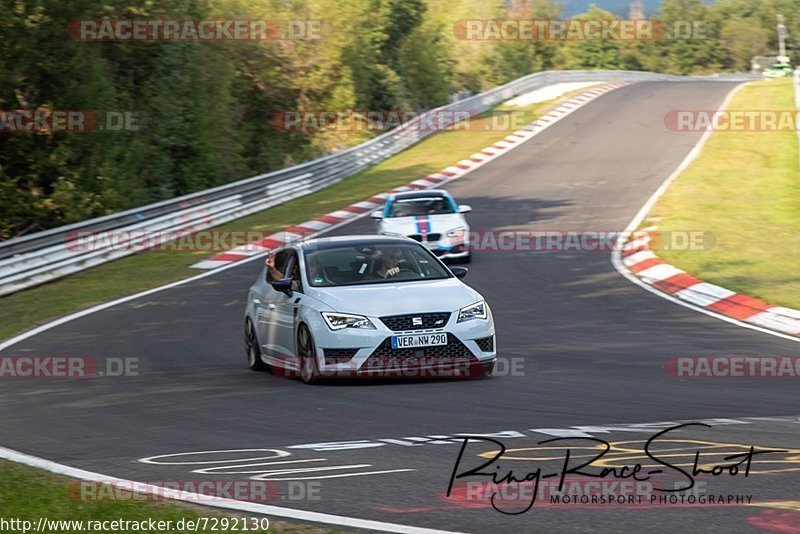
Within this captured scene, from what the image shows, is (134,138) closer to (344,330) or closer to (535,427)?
(344,330)

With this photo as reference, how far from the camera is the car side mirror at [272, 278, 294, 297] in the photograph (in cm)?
1238

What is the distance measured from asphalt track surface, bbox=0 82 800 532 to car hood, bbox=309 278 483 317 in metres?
0.73

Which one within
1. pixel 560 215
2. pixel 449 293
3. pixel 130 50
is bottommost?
pixel 560 215

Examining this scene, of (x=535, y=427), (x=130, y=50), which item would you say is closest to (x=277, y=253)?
(x=535, y=427)

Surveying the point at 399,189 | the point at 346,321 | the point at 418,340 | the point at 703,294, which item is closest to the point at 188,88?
the point at 399,189

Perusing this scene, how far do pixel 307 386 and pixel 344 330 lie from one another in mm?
730

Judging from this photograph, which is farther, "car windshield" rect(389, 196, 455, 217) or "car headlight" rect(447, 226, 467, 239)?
"car windshield" rect(389, 196, 455, 217)

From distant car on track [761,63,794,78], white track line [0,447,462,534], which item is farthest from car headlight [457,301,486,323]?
distant car on track [761,63,794,78]

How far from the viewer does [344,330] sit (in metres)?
11.3

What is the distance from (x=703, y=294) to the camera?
1778 centimetres

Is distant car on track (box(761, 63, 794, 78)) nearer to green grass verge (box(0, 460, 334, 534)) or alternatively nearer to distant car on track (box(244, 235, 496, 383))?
distant car on track (box(244, 235, 496, 383))

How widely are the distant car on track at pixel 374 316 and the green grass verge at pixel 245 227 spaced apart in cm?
609

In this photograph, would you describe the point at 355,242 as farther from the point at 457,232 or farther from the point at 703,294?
the point at 457,232

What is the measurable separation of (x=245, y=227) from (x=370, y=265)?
663 inches
